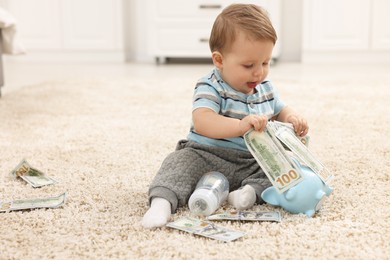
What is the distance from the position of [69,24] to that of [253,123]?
12.6ft

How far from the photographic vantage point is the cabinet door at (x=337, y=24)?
4.25 m

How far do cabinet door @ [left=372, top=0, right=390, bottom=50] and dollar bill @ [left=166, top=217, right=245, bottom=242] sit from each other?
358 centimetres

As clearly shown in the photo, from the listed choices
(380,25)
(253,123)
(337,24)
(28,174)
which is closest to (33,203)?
(28,174)

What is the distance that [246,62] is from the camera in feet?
3.88

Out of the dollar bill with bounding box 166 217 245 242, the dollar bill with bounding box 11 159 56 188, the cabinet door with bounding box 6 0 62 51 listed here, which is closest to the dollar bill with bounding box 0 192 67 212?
the dollar bill with bounding box 11 159 56 188

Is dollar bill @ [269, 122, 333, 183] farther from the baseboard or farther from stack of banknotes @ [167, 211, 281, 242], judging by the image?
the baseboard

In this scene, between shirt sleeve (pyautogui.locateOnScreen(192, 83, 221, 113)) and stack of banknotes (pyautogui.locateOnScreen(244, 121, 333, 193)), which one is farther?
shirt sleeve (pyautogui.locateOnScreen(192, 83, 221, 113))

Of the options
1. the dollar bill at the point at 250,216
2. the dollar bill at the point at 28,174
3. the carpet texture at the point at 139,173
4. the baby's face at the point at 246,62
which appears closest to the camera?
the carpet texture at the point at 139,173

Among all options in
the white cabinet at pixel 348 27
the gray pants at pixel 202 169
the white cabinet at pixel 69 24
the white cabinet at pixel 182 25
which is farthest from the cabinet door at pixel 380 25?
the gray pants at pixel 202 169

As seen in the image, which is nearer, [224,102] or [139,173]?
[224,102]

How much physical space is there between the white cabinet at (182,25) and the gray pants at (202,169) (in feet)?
10.2

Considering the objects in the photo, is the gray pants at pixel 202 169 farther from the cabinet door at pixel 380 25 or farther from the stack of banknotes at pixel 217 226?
the cabinet door at pixel 380 25

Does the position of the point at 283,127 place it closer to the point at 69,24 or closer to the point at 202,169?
the point at 202,169

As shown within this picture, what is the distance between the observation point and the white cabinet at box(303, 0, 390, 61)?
13.9 ft
